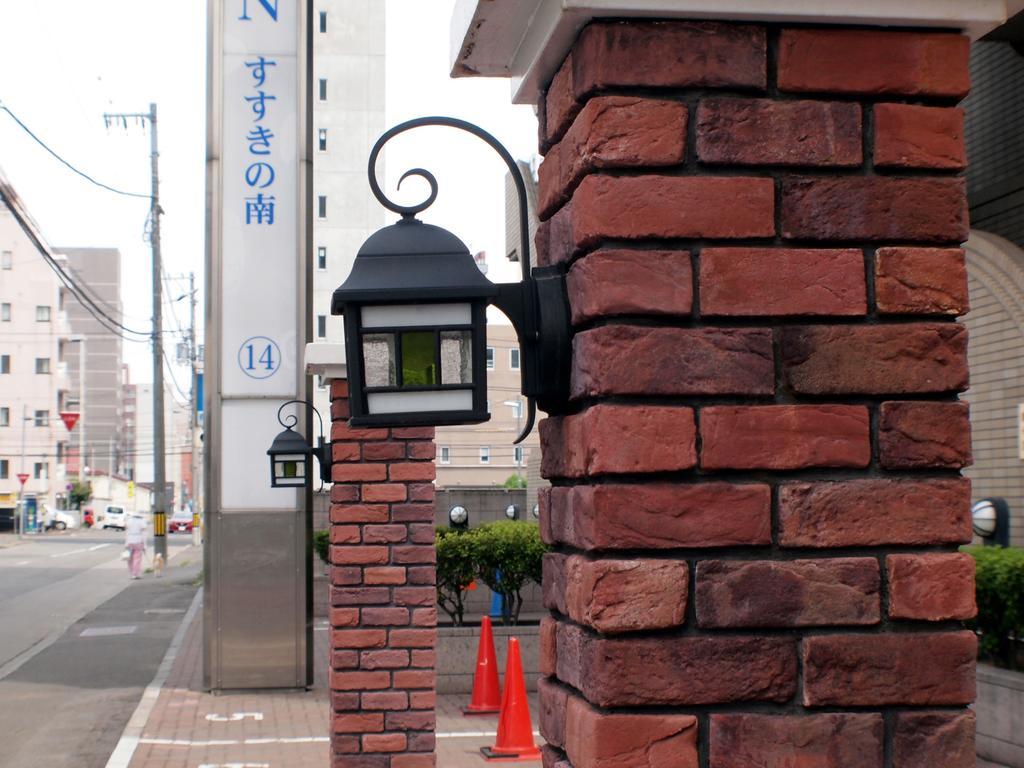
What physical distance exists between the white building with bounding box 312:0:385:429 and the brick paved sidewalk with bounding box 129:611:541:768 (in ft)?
152

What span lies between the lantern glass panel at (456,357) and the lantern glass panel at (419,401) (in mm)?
23

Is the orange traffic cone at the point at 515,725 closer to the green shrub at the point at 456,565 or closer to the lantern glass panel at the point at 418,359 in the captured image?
the green shrub at the point at 456,565

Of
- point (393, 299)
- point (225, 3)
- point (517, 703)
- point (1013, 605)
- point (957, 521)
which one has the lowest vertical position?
point (517, 703)

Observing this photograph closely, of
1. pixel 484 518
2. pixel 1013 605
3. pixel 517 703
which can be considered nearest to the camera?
pixel 1013 605

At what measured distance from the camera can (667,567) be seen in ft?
6.32

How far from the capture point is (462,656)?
12312mm

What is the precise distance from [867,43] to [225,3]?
1277 cm

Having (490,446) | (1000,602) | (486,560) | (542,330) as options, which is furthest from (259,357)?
(490,446)

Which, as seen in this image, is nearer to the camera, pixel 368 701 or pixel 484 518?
pixel 368 701

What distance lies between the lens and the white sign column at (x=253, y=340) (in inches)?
520

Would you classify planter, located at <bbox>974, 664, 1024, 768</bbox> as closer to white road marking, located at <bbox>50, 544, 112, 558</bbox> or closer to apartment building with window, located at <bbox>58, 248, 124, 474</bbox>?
white road marking, located at <bbox>50, 544, 112, 558</bbox>

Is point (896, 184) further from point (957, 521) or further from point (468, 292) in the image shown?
point (468, 292)

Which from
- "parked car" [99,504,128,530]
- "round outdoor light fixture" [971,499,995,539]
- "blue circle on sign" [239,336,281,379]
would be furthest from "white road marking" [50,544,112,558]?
"round outdoor light fixture" [971,499,995,539]

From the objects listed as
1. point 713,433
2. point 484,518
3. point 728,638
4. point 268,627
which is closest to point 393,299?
point 713,433
